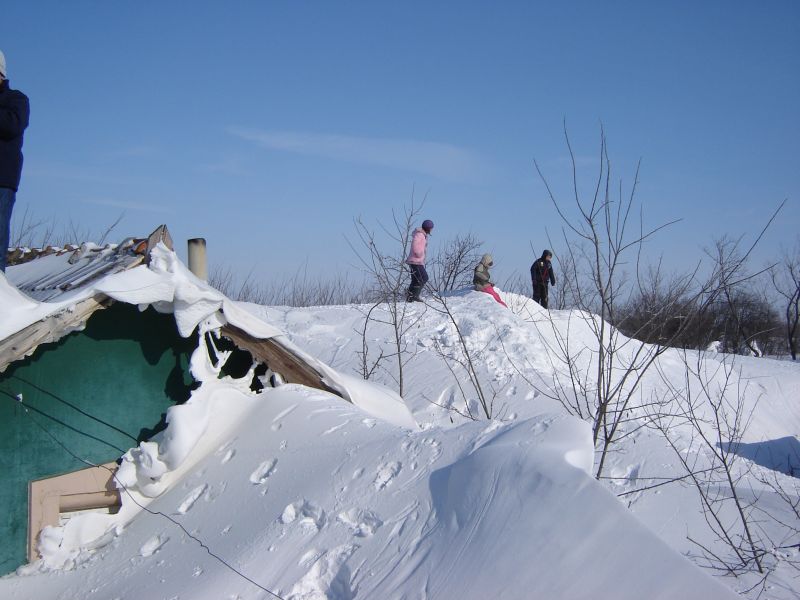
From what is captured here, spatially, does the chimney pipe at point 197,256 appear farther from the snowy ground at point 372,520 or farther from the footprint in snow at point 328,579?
the footprint in snow at point 328,579

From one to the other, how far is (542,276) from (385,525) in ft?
35.9

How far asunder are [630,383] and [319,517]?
23.8ft

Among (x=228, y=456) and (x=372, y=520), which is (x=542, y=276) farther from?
(x=372, y=520)

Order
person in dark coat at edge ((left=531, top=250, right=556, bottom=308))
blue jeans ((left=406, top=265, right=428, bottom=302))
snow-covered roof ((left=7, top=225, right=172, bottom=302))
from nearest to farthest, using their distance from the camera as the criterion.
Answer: snow-covered roof ((left=7, top=225, right=172, bottom=302))
blue jeans ((left=406, top=265, right=428, bottom=302))
person in dark coat at edge ((left=531, top=250, right=556, bottom=308))

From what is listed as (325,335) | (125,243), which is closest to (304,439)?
(125,243)

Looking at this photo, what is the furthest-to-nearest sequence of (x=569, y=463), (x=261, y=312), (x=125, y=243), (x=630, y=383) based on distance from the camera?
(x=261, y=312)
(x=630, y=383)
(x=125, y=243)
(x=569, y=463)

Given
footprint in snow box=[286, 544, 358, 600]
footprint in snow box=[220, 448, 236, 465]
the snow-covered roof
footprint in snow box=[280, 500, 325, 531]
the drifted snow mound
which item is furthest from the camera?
the snow-covered roof

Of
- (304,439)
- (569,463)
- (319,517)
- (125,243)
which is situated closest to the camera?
(569,463)

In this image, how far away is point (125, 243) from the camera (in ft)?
15.7

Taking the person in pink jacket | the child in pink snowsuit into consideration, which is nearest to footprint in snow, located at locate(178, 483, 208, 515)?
the person in pink jacket

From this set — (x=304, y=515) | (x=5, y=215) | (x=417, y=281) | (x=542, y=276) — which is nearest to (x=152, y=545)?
(x=304, y=515)

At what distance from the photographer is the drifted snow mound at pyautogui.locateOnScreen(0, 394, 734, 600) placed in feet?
7.65

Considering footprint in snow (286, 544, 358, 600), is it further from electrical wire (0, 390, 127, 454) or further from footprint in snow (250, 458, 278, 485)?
electrical wire (0, 390, 127, 454)

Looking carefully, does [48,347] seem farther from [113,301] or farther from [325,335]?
[325,335]
